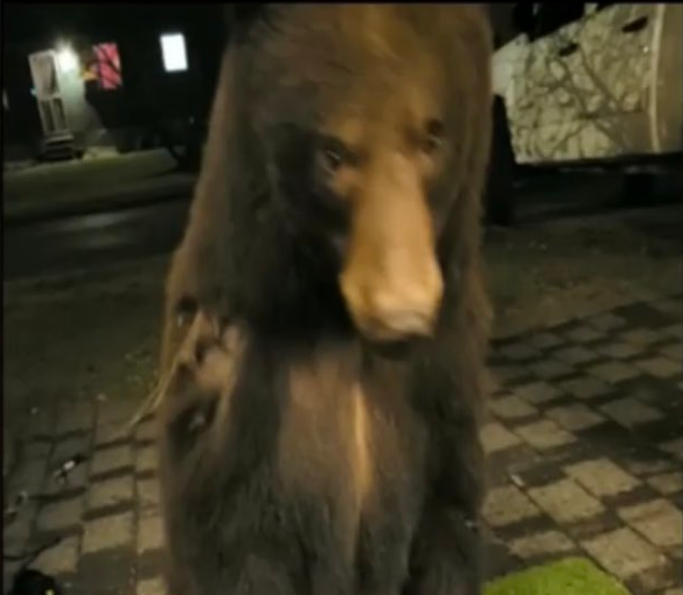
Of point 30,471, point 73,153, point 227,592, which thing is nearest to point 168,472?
point 227,592

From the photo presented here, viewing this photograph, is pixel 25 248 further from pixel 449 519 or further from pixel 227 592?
pixel 449 519

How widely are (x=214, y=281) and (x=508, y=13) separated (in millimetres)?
307

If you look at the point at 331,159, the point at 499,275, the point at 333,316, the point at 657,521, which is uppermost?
Result: the point at 331,159

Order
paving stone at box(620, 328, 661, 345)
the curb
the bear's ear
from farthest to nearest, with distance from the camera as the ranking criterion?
paving stone at box(620, 328, 661, 345) < the curb < the bear's ear

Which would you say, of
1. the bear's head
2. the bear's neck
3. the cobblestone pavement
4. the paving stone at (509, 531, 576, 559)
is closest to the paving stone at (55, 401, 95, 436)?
the cobblestone pavement

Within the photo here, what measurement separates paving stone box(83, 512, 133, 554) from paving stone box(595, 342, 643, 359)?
1.23 m

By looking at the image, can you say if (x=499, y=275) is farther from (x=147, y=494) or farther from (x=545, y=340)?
(x=147, y=494)

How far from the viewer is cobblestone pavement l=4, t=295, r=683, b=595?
182 cm

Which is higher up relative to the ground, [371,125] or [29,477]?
[371,125]

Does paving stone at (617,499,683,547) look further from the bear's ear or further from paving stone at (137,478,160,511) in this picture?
the bear's ear

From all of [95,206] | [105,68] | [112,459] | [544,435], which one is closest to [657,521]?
[544,435]

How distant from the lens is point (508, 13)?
496 mm

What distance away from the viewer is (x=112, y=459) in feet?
7.97

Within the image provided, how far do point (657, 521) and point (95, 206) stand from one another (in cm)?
139
